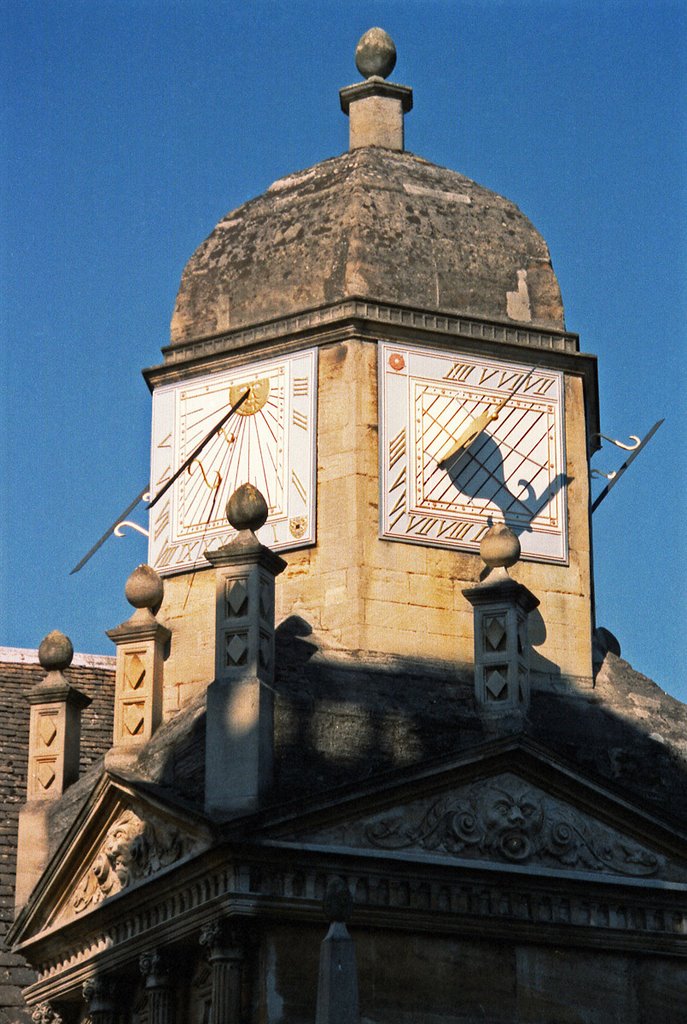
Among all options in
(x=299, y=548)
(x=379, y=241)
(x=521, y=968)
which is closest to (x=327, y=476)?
(x=299, y=548)

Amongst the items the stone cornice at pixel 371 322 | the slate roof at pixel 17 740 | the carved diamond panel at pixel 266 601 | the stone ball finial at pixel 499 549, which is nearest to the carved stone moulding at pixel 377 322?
the stone cornice at pixel 371 322

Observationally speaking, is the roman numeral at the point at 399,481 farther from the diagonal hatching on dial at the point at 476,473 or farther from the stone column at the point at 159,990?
the stone column at the point at 159,990

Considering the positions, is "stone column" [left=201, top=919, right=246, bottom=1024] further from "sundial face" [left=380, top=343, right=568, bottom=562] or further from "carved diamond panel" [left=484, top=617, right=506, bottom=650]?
"sundial face" [left=380, top=343, right=568, bottom=562]

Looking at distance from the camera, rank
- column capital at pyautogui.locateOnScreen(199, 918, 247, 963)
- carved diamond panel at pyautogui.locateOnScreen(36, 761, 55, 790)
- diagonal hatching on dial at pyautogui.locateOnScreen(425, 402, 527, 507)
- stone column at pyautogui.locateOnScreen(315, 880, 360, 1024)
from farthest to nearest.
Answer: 1. carved diamond panel at pyautogui.locateOnScreen(36, 761, 55, 790)
2. diagonal hatching on dial at pyautogui.locateOnScreen(425, 402, 527, 507)
3. column capital at pyautogui.locateOnScreen(199, 918, 247, 963)
4. stone column at pyautogui.locateOnScreen(315, 880, 360, 1024)

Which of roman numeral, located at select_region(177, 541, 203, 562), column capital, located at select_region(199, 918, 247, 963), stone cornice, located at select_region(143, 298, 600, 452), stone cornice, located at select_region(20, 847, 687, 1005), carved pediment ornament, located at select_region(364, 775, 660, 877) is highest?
stone cornice, located at select_region(143, 298, 600, 452)

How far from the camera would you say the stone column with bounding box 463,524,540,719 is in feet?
94.8

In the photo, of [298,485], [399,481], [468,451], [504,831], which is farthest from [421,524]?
[504,831]

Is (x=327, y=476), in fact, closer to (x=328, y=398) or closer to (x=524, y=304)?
(x=328, y=398)

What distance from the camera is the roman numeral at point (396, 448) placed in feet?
101

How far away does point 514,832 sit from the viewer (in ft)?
91.8

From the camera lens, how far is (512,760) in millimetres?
28109

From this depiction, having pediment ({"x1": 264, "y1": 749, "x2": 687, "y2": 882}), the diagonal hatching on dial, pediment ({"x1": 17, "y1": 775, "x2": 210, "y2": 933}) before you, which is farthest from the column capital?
the diagonal hatching on dial

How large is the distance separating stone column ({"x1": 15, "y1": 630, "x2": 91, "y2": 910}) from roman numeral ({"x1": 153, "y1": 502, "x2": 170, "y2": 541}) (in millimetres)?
1536

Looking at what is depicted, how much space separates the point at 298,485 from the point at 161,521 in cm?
204
